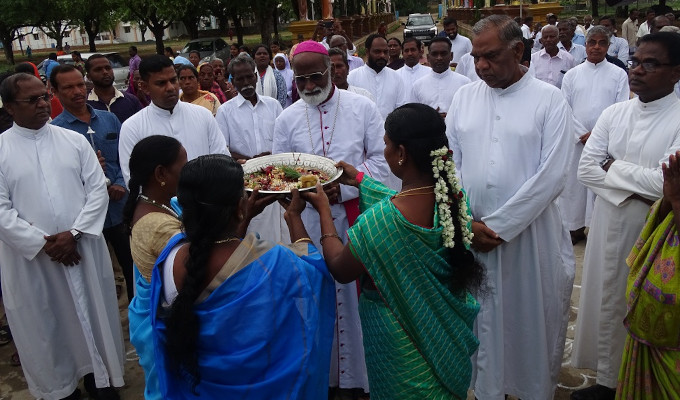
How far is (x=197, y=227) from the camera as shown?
7.41 ft

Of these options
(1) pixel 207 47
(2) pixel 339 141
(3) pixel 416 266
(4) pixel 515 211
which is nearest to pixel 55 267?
(2) pixel 339 141

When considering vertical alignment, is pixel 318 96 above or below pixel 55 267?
above

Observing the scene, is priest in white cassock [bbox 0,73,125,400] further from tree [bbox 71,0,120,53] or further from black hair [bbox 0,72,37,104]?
tree [bbox 71,0,120,53]

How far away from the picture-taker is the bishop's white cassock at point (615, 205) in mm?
3422

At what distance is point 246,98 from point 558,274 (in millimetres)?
3861

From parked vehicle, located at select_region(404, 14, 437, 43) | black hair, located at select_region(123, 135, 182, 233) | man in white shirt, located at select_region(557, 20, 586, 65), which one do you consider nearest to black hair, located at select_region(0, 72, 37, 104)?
black hair, located at select_region(123, 135, 182, 233)

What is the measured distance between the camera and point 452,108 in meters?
3.86

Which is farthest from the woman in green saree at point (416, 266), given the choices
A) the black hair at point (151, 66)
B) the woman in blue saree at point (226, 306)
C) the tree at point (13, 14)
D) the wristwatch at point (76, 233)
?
the tree at point (13, 14)

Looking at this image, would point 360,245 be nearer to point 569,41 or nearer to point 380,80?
point 380,80

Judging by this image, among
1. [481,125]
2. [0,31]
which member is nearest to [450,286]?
[481,125]

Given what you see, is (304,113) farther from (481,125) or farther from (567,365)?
(567,365)

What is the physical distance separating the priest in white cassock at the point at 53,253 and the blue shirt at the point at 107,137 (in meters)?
0.85

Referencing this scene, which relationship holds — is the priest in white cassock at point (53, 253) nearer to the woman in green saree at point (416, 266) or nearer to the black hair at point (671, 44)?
the woman in green saree at point (416, 266)

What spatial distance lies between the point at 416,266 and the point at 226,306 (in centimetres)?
88
